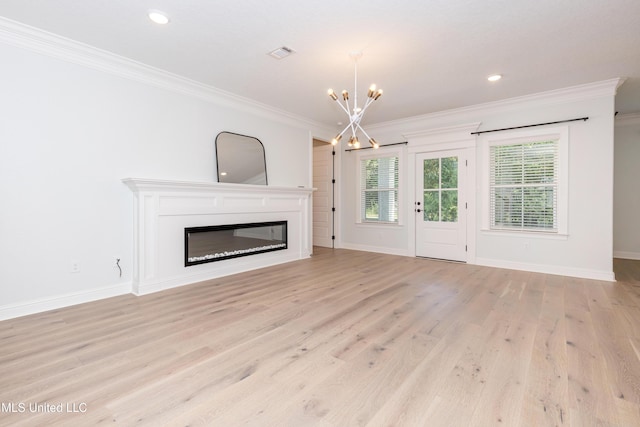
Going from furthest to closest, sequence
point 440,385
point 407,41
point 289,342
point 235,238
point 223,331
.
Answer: point 235,238, point 407,41, point 223,331, point 289,342, point 440,385

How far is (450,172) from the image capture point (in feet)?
17.9

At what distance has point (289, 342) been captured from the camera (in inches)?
90.7

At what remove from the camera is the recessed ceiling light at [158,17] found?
2.59 meters

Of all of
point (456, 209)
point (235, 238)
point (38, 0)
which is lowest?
point (235, 238)

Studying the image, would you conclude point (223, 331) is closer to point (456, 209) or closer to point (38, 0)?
point (38, 0)

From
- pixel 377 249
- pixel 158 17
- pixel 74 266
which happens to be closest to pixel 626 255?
pixel 377 249

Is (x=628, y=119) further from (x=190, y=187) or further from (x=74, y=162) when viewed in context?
(x=74, y=162)

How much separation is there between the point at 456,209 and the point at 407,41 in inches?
129

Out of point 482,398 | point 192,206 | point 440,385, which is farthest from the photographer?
point 192,206

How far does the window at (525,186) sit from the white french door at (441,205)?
0.49 meters

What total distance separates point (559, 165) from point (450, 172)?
1.54m

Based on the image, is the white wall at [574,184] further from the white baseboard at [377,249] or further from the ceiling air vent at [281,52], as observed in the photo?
the ceiling air vent at [281,52]

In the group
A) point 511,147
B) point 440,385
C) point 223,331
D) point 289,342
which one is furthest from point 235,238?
point 511,147

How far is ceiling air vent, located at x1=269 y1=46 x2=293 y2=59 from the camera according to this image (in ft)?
10.5
